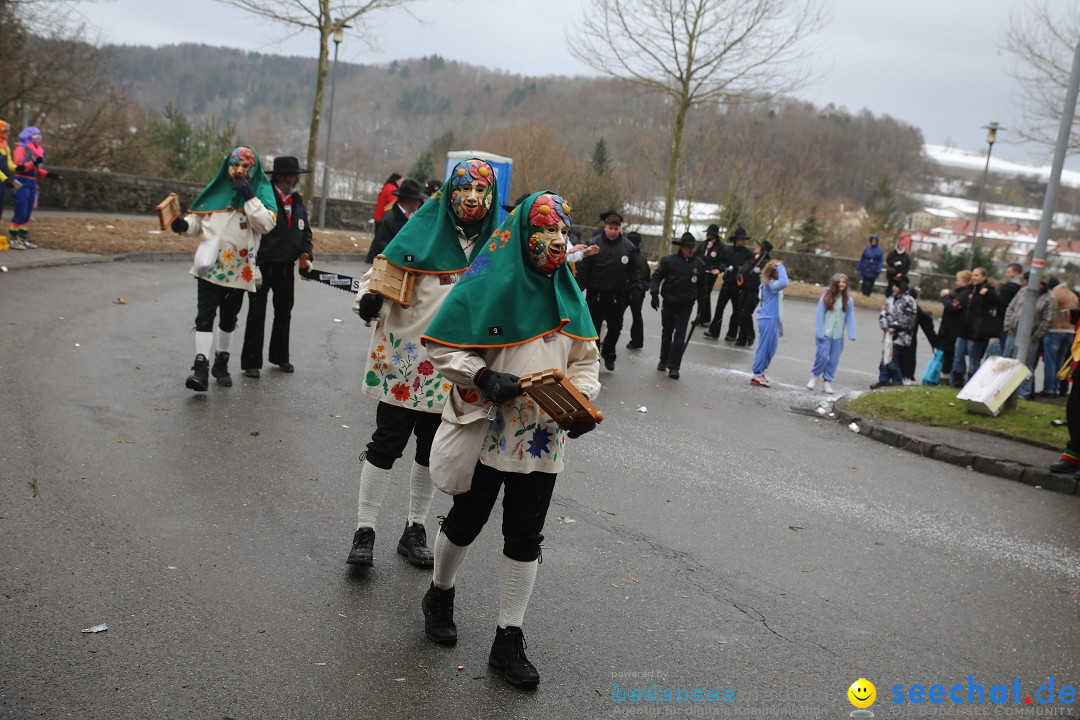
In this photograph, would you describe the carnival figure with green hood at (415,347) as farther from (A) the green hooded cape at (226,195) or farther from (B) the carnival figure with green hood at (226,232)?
(A) the green hooded cape at (226,195)

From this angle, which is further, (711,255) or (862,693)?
(711,255)

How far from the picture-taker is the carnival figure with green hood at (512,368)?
4.14 meters

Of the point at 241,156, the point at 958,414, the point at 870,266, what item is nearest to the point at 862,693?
the point at 241,156

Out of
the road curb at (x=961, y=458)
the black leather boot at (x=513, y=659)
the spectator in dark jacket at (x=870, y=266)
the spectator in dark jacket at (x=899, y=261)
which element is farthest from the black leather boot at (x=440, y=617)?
the spectator in dark jacket at (x=870, y=266)

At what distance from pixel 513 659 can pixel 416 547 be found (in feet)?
4.24

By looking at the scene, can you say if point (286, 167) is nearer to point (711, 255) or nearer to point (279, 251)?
point (279, 251)

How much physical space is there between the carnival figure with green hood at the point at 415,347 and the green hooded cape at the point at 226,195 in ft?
13.0

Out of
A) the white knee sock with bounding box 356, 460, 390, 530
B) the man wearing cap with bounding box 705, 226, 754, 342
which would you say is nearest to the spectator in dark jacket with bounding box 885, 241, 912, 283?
the man wearing cap with bounding box 705, 226, 754, 342

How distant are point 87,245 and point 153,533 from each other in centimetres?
1398

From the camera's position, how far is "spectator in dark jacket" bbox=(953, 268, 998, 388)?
49.5 feet

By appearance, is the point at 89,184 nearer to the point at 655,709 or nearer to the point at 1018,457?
the point at 1018,457

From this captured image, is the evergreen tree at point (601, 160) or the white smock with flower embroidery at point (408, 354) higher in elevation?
the evergreen tree at point (601, 160)

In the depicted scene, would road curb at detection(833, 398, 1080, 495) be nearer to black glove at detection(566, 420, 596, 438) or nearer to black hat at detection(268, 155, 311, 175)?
black hat at detection(268, 155, 311, 175)

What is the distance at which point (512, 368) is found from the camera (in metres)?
4.21
